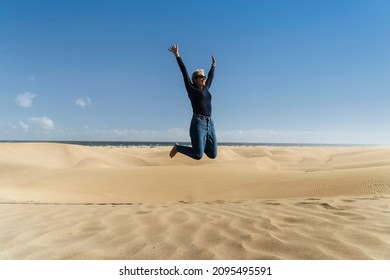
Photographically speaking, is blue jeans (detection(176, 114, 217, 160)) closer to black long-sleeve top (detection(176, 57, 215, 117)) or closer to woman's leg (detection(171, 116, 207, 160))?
woman's leg (detection(171, 116, 207, 160))

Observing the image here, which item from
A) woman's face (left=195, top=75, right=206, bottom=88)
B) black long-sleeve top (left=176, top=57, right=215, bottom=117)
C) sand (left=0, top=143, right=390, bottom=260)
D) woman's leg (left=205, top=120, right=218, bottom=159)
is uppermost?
woman's face (left=195, top=75, right=206, bottom=88)

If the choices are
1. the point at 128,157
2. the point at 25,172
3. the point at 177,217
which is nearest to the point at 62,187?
the point at 25,172

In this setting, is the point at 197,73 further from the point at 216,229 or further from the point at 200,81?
the point at 216,229

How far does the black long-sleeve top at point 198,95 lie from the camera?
16.5ft

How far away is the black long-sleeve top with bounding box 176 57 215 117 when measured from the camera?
503cm

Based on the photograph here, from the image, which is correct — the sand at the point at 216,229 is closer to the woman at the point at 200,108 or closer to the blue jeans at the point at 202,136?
the blue jeans at the point at 202,136

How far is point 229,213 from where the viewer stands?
569cm

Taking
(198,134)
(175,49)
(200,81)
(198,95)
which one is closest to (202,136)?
(198,134)

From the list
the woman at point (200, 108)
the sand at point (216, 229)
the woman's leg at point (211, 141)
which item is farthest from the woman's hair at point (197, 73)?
the sand at point (216, 229)

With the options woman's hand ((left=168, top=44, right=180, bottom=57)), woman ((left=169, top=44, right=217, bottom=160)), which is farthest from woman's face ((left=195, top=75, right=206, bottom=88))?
woman's hand ((left=168, top=44, right=180, bottom=57))

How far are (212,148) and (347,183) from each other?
549 cm

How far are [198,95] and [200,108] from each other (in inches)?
8.8

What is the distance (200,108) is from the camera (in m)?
5.22

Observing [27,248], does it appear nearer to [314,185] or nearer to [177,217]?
[177,217]
